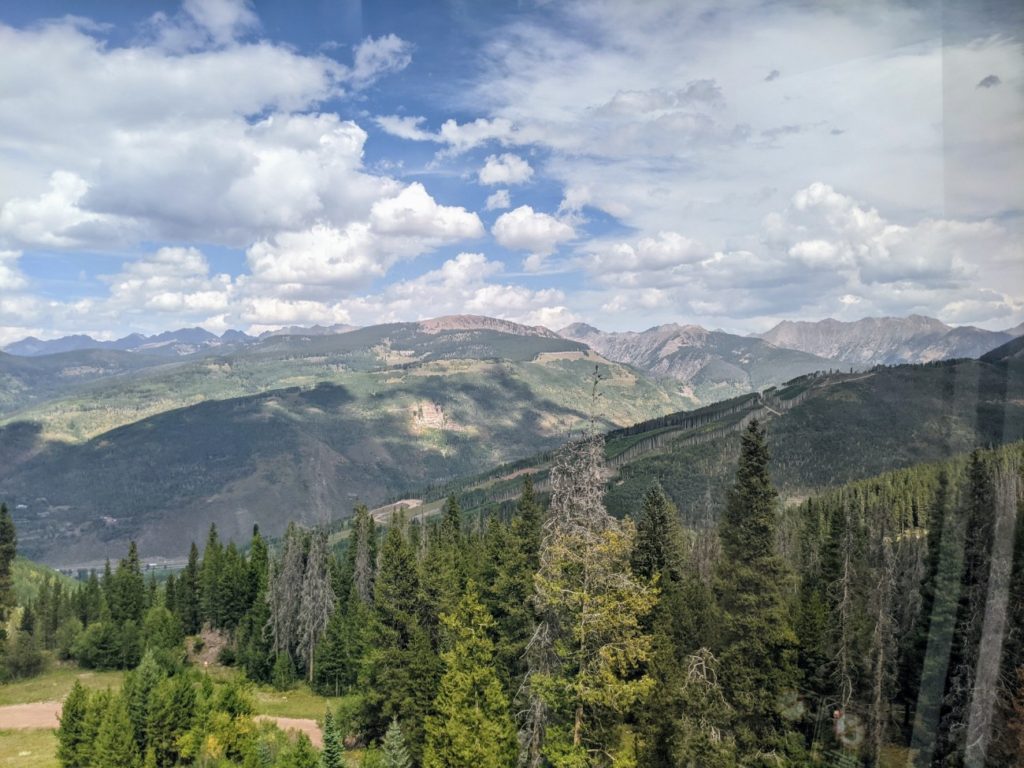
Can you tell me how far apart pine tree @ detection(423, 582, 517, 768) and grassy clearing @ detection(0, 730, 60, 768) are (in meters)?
31.0

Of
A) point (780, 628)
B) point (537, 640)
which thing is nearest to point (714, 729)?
point (780, 628)

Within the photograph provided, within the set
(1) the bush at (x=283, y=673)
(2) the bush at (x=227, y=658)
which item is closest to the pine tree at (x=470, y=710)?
(1) the bush at (x=283, y=673)

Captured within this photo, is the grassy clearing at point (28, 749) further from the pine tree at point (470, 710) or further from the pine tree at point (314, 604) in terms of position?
the pine tree at point (470, 710)

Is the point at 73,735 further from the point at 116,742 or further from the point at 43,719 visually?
the point at 43,719

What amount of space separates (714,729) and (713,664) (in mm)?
3619

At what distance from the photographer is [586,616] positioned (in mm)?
25938

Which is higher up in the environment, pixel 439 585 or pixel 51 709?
pixel 439 585

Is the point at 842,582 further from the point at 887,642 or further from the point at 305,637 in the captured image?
the point at 305,637

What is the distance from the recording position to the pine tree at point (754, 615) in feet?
107

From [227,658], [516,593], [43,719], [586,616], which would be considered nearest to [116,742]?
[43,719]

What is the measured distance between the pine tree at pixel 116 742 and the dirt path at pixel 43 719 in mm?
12973

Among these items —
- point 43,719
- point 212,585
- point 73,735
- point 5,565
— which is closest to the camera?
point 73,735

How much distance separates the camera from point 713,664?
1288 inches

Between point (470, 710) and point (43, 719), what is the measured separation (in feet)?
160
